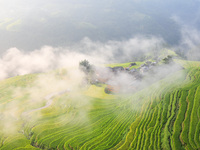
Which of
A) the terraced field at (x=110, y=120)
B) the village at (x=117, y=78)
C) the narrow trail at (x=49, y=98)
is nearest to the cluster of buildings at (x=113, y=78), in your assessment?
the village at (x=117, y=78)

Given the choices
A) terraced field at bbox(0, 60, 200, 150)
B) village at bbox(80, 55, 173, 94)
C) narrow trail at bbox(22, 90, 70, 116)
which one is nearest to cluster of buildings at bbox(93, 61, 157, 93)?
village at bbox(80, 55, 173, 94)

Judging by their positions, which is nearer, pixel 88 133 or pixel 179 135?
pixel 179 135

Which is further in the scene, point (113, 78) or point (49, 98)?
point (113, 78)

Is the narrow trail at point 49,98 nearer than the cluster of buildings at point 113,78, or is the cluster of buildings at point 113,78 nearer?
the narrow trail at point 49,98

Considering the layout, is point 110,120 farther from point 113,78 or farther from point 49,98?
point 113,78

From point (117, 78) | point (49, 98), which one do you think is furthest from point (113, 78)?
point (49, 98)

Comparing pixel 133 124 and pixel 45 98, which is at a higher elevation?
pixel 45 98

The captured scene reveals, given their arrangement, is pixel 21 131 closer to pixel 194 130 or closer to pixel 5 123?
pixel 5 123

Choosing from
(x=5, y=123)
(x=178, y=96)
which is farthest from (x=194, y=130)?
(x=5, y=123)

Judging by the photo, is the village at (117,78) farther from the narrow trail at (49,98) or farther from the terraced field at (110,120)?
the narrow trail at (49,98)
